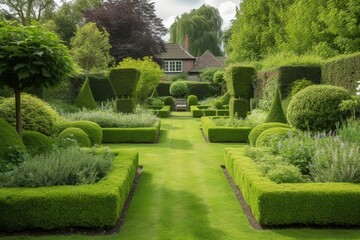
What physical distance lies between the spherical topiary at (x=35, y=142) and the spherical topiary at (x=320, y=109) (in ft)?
23.4

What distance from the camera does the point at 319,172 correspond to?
697 cm

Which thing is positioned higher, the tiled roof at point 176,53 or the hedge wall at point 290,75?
the tiled roof at point 176,53

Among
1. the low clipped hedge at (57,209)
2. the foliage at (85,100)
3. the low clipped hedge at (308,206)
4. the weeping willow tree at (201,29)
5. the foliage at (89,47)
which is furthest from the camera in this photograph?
the weeping willow tree at (201,29)

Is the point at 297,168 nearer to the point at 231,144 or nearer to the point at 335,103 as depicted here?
the point at 335,103

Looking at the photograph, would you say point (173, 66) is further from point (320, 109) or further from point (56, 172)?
point (56, 172)

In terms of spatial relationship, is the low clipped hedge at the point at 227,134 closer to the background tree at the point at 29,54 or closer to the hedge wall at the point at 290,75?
the hedge wall at the point at 290,75

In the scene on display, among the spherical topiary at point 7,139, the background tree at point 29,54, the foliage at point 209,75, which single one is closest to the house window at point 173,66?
the foliage at point 209,75

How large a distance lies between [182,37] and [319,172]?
1931 inches

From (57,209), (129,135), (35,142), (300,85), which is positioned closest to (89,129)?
(129,135)

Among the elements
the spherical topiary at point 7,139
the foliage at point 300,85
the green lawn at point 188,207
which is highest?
the foliage at point 300,85

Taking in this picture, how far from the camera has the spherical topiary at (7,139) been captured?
697cm

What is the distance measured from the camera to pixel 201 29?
5300cm

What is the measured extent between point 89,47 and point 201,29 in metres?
23.2

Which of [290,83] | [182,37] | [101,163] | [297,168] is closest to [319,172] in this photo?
[297,168]
